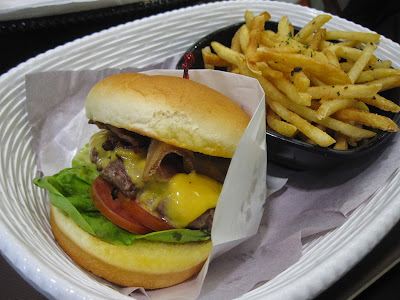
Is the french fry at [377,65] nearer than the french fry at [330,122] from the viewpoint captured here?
No

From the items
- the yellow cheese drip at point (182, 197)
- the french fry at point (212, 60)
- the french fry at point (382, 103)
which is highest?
the french fry at point (212, 60)

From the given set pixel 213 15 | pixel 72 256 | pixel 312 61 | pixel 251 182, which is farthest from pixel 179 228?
pixel 213 15

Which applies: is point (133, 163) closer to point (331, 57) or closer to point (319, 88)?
point (319, 88)

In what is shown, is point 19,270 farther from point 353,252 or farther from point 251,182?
point 353,252

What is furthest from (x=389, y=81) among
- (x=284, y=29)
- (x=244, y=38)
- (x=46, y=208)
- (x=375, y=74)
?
(x=46, y=208)

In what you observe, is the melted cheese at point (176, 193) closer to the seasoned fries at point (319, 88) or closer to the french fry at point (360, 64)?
the seasoned fries at point (319, 88)

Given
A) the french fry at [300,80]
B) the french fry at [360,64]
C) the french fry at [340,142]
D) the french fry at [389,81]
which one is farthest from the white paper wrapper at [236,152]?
the french fry at [389,81]

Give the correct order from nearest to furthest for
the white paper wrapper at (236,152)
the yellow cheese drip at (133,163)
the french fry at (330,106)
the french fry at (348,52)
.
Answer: the white paper wrapper at (236,152) → the yellow cheese drip at (133,163) → the french fry at (330,106) → the french fry at (348,52)
